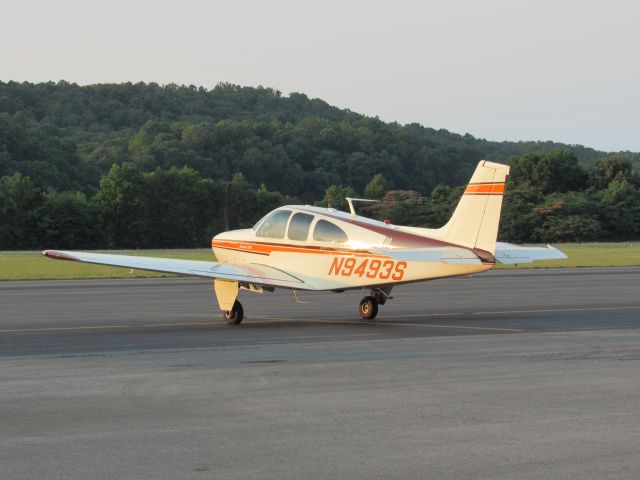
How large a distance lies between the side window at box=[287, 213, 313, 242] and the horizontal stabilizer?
7.98 ft

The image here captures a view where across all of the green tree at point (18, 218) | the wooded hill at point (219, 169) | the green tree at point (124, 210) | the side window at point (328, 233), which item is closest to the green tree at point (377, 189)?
the wooded hill at point (219, 169)

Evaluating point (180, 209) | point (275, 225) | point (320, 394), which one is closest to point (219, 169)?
point (180, 209)

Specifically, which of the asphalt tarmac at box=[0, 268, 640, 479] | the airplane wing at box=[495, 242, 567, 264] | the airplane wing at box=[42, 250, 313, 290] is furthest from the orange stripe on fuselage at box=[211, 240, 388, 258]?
the airplane wing at box=[495, 242, 567, 264]

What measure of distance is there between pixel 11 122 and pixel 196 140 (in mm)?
25598

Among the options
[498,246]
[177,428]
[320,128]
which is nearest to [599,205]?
[320,128]

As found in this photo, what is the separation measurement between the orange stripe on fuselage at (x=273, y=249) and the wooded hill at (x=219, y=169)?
5722 cm

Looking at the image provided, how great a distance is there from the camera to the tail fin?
19094mm

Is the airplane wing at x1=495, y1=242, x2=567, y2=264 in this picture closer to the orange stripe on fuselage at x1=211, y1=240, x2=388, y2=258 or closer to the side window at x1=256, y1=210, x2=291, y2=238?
the orange stripe on fuselage at x1=211, y1=240, x2=388, y2=258

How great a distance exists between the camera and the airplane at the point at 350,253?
62.7 feet

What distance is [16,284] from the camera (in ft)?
115

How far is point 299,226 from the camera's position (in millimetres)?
21219

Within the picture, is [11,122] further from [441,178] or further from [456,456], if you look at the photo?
[456,456]

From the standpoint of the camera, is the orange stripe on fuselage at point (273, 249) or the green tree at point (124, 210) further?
the green tree at point (124, 210)

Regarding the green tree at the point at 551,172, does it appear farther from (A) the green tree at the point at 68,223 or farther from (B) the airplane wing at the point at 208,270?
(B) the airplane wing at the point at 208,270
